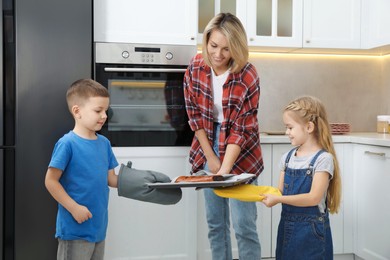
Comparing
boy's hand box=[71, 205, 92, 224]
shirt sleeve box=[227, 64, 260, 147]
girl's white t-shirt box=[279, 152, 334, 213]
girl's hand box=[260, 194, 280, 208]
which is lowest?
boy's hand box=[71, 205, 92, 224]

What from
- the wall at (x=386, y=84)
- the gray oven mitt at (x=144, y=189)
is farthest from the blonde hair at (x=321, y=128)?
the wall at (x=386, y=84)

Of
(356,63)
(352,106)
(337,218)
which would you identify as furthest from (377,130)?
(337,218)

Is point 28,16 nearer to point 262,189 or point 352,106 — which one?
point 262,189

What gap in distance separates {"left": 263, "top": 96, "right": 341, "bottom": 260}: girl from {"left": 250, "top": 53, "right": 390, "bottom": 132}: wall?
5.14ft

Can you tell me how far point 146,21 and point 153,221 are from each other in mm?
1092

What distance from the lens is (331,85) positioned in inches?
149

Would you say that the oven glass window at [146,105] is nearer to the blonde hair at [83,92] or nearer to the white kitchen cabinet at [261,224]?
the white kitchen cabinet at [261,224]

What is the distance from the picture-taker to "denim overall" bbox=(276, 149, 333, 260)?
2047 millimetres

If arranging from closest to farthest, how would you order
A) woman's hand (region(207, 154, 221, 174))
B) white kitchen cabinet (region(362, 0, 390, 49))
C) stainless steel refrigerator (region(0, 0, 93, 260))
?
woman's hand (region(207, 154, 221, 174)) → stainless steel refrigerator (region(0, 0, 93, 260)) → white kitchen cabinet (region(362, 0, 390, 49))

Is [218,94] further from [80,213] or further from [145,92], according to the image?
[80,213]

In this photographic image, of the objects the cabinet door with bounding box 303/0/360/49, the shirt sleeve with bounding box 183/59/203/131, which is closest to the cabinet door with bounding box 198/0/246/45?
the cabinet door with bounding box 303/0/360/49

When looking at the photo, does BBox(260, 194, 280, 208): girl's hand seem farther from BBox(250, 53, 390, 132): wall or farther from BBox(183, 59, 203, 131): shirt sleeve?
BBox(250, 53, 390, 132): wall

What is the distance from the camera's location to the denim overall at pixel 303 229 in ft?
6.72

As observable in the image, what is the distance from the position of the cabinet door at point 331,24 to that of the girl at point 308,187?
138 centimetres
